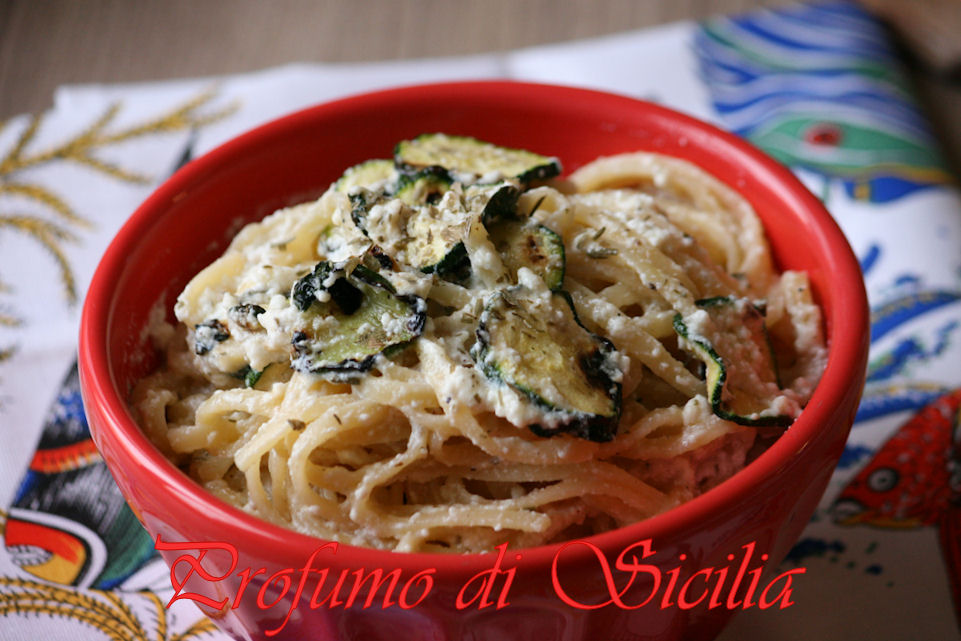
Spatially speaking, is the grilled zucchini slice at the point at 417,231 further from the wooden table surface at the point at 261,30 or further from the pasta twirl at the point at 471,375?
the wooden table surface at the point at 261,30

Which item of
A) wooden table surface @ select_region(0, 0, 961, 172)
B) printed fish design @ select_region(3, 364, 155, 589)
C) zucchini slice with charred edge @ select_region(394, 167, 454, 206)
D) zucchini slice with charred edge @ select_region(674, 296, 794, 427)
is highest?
zucchini slice with charred edge @ select_region(394, 167, 454, 206)

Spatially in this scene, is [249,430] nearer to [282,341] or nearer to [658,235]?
[282,341]

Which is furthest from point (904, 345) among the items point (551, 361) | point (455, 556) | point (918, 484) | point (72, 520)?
point (72, 520)

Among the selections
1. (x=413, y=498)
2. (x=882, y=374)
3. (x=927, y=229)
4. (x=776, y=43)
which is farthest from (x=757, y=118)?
(x=413, y=498)

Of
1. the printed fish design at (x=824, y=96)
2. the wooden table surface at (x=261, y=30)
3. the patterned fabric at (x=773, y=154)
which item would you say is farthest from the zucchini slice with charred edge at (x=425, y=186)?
the wooden table surface at (x=261, y=30)

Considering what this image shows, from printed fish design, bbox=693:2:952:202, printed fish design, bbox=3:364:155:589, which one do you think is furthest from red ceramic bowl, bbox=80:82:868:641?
printed fish design, bbox=693:2:952:202

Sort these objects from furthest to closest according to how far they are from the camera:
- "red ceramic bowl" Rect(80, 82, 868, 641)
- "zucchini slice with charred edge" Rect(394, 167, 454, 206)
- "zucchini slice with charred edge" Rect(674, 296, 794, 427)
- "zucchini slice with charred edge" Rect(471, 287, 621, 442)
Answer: "zucchini slice with charred edge" Rect(394, 167, 454, 206), "zucchini slice with charred edge" Rect(674, 296, 794, 427), "zucchini slice with charred edge" Rect(471, 287, 621, 442), "red ceramic bowl" Rect(80, 82, 868, 641)

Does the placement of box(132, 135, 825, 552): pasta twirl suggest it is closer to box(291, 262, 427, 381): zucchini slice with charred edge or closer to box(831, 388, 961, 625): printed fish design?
box(291, 262, 427, 381): zucchini slice with charred edge
